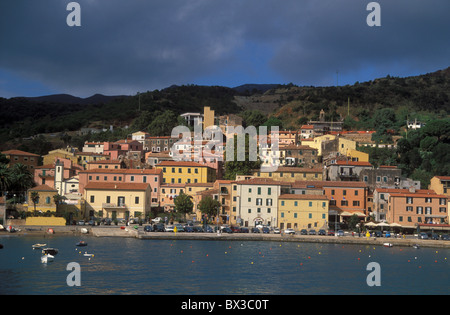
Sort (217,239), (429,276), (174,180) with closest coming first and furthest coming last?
(429,276)
(217,239)
(174,180)

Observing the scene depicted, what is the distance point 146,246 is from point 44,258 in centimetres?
1211

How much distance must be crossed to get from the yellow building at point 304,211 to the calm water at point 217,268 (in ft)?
24.0

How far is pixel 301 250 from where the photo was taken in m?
56.8

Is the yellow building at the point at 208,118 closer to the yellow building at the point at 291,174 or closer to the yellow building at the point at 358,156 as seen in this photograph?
the yellow building at the point at 291,174

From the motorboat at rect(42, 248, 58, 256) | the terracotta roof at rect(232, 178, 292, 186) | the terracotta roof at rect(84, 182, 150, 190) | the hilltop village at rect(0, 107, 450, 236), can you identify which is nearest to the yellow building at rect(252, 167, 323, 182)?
the hilltop village at rect(0, 107, 450, 236)

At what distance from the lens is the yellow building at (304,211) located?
221 feet

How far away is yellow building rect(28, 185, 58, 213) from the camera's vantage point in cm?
6838

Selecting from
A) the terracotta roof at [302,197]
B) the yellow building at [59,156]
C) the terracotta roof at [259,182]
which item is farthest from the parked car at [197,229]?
the yellow building at [59,156]

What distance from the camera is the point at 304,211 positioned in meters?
67.8

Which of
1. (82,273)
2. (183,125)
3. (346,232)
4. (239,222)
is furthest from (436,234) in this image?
(183,125)

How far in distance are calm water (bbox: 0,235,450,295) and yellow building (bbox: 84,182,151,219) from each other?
1013cm

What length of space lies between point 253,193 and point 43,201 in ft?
84.1
